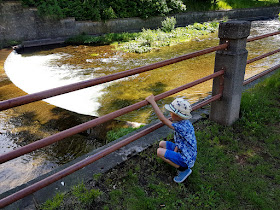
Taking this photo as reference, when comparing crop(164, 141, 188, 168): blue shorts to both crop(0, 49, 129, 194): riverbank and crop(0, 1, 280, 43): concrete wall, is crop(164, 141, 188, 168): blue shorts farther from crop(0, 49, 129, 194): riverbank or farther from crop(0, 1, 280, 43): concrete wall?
crop(0, 1, 280, 43): concrete wall

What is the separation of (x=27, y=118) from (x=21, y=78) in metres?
4.27

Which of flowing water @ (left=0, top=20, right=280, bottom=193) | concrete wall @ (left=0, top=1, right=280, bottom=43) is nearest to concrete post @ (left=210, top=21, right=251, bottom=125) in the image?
flowing water @ (left=0, top=20, right=280, bottom=193)

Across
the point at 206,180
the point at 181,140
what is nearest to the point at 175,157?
the point at 181,140

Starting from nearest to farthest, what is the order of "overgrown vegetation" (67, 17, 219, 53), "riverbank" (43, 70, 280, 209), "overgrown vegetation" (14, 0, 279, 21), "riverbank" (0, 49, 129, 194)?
"riverbank" (43, 70, 280, 209)
"riverbank" (0, 49, 129, 194)
"overgrown vegetation" (67, 17, 219, 53)
"overgrown vegetation" (14, 0, 279, 21)

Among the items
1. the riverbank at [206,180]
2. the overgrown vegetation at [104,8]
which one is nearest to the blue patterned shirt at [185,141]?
the riverbank at [206,180]

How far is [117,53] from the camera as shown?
13.0 metres

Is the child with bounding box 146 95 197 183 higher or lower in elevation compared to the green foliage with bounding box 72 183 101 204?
higher

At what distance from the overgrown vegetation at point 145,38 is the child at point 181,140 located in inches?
429

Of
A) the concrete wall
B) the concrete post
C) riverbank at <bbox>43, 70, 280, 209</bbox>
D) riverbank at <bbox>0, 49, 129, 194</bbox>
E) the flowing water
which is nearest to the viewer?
riverbank at <bbox>43, 70, 280, 209</bbox>

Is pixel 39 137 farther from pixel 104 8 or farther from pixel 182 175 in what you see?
pixel 104 8

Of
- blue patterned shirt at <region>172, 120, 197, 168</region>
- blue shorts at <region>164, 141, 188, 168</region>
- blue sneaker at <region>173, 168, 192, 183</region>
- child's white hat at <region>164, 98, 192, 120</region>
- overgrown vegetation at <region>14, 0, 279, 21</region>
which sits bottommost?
blue sneaker at <region>173, 168, 192, 183</region>

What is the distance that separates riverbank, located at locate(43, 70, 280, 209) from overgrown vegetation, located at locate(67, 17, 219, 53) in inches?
407

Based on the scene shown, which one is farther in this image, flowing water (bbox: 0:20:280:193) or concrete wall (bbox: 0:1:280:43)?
concrete wall (bbox: 0:1:280:43)

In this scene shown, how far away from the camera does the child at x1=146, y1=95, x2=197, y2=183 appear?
7.67 ft
